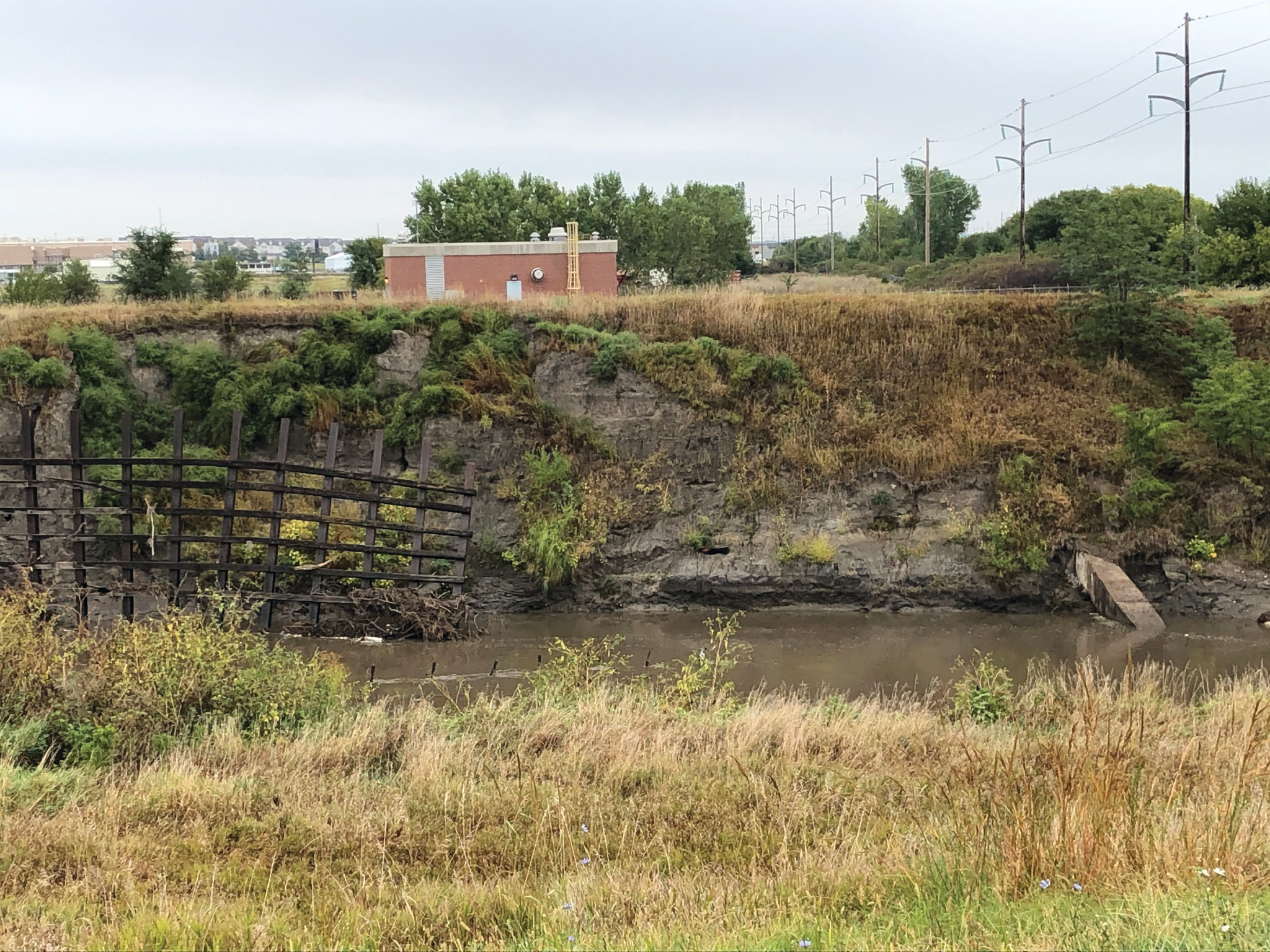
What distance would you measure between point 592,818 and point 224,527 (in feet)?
38.0

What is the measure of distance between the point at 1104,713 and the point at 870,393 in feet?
42.6

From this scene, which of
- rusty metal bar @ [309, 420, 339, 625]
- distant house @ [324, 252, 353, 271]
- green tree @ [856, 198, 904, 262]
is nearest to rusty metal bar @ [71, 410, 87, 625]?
rusty metal bar @ [309, 420, 339, 625]

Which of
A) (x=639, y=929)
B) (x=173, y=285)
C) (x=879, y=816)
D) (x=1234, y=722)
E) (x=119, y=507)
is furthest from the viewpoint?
(x=173, y=285)

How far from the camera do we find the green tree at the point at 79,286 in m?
29.1

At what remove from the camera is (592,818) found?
620 cm

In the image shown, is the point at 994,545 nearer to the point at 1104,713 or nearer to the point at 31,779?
the point at 1104,713

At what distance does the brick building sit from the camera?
28.8 meters

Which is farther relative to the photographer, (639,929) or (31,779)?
(31,779)

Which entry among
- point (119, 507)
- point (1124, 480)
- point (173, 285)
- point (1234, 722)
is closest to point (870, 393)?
→ point (1124, 480)

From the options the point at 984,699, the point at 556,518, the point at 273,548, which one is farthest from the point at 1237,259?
the point at 273,548

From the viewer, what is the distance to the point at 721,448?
1889 centimetres

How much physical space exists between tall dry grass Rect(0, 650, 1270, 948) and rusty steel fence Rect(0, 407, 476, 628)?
7891 millimetres

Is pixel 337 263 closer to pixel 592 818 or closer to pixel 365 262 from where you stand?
pixel 365 262

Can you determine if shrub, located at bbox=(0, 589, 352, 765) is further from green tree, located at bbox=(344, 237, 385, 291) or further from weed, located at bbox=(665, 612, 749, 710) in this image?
green tree, located at bbox=(344, 237, 385, 291)
